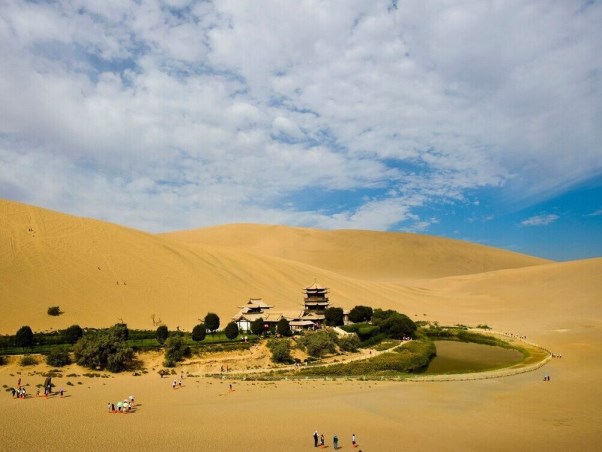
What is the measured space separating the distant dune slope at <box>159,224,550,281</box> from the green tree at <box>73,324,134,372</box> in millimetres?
93945

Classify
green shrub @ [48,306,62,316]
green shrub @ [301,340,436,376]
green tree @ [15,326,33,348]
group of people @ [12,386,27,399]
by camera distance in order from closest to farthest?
group of people @ [12,386,27,399] < green tree @ [15,326,33,348] < green shrub @ [301,340,436,376] < green shrub @ [48,306,62,316]

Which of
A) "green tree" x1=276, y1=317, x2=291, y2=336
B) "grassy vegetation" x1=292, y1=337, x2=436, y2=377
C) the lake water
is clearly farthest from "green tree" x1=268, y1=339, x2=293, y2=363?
the lake water

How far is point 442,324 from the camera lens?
66438 mm

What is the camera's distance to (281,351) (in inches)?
1521

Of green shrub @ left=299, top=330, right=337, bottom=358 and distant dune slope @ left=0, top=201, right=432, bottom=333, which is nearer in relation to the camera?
green shrub @ left=299, top=330, right=337, bottom=358

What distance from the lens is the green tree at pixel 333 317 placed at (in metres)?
53.0

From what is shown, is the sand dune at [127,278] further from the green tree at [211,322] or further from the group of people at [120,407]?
the group of people at [120,407]

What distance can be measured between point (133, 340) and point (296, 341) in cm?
1392

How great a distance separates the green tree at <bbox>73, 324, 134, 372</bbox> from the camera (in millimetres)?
32750

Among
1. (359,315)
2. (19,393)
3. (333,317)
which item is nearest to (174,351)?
(19,393)

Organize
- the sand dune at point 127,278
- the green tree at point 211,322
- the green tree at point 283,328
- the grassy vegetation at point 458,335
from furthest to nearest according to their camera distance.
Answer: the grassy vegetation at point 458,335, the sand dune at point 127,278, the green tree at point 283,328, the green tree at point 211,322

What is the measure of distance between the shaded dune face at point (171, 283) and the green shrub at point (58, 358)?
1048 centimetres

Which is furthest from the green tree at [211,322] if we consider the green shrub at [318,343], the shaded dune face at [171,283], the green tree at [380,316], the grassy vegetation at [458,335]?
the grassy vegetation at [458,335]

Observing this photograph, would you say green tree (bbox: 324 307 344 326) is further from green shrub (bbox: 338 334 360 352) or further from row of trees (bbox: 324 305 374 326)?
green shrub (bbox: 338 334 360 352)
